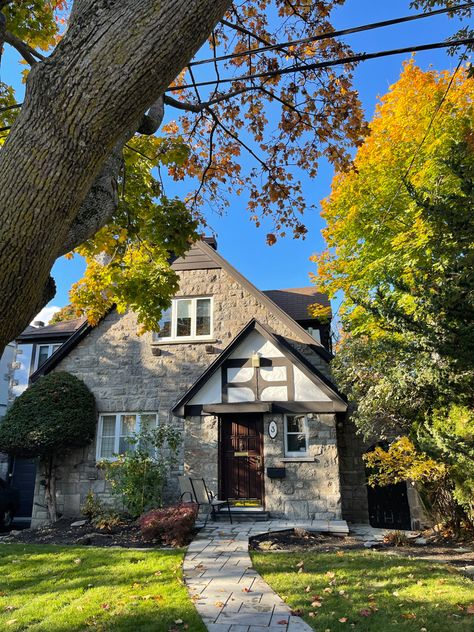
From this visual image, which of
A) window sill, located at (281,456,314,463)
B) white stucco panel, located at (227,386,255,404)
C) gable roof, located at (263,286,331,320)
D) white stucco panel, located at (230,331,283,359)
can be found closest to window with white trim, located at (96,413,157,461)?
white stucco panel, located at (227,386,255,404)

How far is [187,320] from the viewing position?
45.4 ft

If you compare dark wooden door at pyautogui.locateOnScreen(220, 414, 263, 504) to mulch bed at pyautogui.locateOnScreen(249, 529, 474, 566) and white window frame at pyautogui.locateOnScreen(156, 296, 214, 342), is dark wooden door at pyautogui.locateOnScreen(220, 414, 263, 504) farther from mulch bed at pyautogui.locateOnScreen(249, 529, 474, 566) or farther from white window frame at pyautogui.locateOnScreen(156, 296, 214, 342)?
white window frame at pyautogui.locateOnScreen(156, 296, 214, 342)

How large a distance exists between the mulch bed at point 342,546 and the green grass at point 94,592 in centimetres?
190

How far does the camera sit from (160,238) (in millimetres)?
7082

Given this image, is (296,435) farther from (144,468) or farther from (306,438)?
(144,468)

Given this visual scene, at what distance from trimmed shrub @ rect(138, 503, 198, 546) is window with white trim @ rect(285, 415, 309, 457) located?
3196 millimetres

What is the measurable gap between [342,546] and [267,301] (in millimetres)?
6777

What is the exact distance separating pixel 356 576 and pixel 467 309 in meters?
3.82

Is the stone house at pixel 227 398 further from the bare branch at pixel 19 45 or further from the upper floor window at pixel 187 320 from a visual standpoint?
the bare branch at pixel 19 45

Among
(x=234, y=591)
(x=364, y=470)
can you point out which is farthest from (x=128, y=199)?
(x=364, y=470)

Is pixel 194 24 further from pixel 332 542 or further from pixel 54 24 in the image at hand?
→ pixel 332 542

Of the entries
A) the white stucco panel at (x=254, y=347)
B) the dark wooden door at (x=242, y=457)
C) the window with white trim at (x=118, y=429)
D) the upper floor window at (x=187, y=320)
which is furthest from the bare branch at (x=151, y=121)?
the window with white trim at (x=118, y=429)

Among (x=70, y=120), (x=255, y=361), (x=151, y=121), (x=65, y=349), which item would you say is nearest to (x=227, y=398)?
(x=255, y=361)

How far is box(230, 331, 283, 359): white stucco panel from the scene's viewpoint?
1212 centimetres
